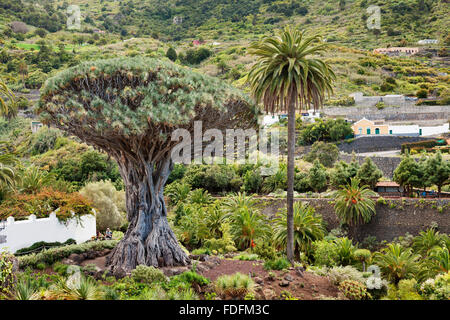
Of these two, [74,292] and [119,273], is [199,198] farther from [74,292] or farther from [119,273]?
[74,292]

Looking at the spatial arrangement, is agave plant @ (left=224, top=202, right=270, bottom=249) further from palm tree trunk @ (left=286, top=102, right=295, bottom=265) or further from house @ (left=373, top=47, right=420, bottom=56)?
house @ (left=373, top=47, right=420, bottom=56)

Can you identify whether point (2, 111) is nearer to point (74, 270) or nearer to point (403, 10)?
point (74, 270)

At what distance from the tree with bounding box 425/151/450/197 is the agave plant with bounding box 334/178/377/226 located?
4.70m

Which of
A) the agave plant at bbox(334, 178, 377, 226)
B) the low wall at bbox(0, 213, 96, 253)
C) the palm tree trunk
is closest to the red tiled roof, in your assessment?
the agave plant at bbox(334, 178, 377, 226)

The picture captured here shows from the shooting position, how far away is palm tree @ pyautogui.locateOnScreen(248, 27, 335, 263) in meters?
18.9

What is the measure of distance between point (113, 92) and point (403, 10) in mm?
109412

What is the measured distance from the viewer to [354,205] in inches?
1164

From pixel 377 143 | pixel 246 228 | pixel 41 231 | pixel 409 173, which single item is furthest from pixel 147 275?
pixel 377 143

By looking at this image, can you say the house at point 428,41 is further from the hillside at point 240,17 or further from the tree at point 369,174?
the tree at point 369,174

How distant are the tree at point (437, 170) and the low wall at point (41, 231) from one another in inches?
910

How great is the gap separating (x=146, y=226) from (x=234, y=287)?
18.9 ft

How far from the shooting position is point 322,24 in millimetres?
111938

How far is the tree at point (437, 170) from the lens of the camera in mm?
30938
